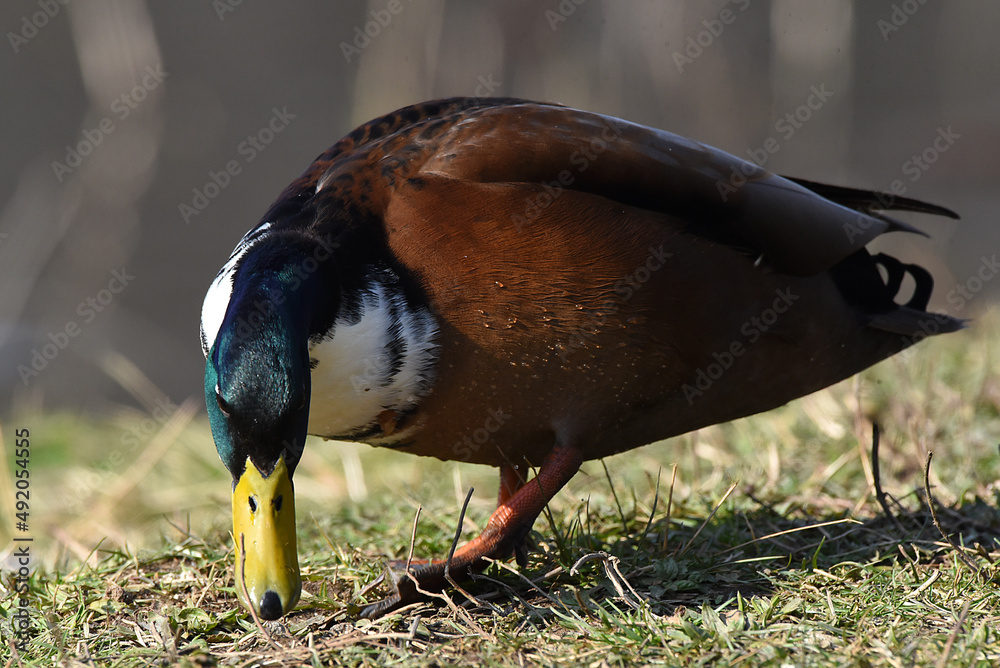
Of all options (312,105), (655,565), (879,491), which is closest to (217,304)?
(655,565)

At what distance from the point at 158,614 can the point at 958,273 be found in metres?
7.77

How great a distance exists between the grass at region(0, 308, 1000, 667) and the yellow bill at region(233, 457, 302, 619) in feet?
0.45

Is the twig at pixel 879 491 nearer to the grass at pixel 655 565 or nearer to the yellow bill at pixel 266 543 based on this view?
the grass at pixel 655 565

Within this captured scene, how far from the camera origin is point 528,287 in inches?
103

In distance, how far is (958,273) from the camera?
28.0ft

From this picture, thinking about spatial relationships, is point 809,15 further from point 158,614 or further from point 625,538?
point 158,614

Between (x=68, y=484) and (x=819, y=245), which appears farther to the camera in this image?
(x=68, y=484)

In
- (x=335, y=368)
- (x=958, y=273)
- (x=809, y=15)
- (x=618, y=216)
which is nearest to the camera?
(x=335, y=368)

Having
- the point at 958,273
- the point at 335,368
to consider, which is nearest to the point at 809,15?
the point at 958,273

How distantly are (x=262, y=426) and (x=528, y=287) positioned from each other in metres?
0.81

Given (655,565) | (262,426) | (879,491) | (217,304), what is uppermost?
(217,304)

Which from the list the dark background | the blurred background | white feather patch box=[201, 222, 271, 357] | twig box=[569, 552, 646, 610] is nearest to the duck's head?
white feather patch box=[201, 222, 271, 357]

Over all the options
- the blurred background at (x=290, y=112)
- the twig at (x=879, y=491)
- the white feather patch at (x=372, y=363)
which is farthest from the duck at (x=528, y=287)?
the blurred background at (x=290, y=112)

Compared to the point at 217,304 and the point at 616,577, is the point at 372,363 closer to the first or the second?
the point at 217,304
